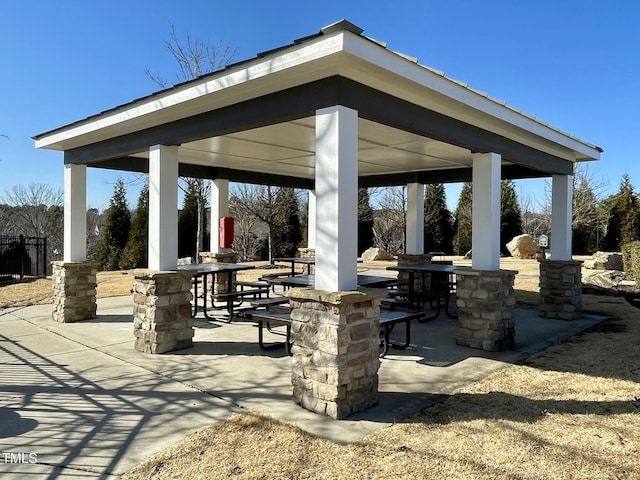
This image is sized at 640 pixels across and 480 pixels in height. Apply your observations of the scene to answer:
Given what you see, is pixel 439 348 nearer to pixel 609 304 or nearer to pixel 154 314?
pixel 154 314

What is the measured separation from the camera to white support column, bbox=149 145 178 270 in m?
5.39

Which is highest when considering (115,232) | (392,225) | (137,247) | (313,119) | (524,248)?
(313,119)

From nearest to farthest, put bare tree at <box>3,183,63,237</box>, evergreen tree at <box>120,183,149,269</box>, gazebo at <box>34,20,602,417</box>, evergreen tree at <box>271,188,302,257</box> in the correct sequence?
gazebo at <box>34,20,602,417</box>, evergreen tree at <box>120,183,149,269</box>, evergreen tree at <box>271,188,302,257</box>, bare tree at <box>3,183,63,237</box>

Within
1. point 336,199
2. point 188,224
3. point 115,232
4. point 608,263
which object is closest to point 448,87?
point 336,199

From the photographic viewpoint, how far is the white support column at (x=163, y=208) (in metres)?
5.39

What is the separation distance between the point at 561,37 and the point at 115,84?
1535 cm

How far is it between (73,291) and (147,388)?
3889mm

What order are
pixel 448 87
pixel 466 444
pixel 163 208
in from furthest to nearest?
pixel 163 208
pixel 448 87
pixel 466 444

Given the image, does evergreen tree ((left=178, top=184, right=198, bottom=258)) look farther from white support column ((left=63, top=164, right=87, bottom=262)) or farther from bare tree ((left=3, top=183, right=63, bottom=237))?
bare tree ((left=3, top=183, right=63, bottom=237))

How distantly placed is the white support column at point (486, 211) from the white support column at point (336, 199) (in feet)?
9.06

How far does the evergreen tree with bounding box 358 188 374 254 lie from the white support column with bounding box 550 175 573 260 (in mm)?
14033

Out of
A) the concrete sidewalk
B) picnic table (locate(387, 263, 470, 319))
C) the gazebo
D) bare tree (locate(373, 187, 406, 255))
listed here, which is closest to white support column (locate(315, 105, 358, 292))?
the gazebo

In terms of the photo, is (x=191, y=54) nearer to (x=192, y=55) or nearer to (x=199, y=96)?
(x=192, y=55)

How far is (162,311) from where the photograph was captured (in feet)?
17.3
